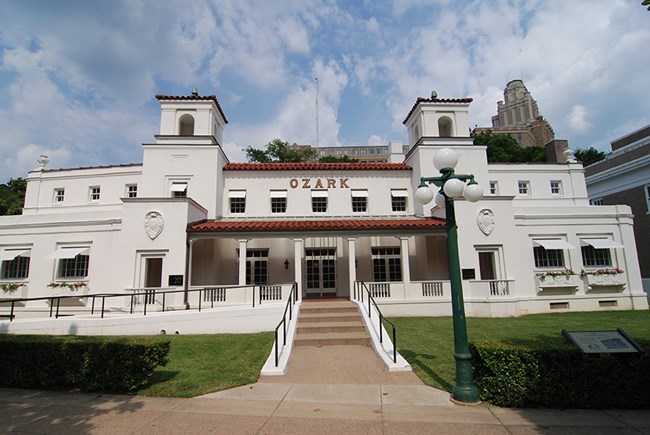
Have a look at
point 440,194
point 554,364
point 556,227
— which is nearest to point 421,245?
point 556,227

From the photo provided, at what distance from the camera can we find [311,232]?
55.8 feet

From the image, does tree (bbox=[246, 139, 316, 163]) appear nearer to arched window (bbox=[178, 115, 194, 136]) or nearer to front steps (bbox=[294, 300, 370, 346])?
arched window (bbox=[178, 115, 194, 136])

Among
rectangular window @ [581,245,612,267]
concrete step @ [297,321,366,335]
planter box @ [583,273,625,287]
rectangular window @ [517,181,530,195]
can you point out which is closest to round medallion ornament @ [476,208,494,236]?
planter box @ [583,273,625,287]

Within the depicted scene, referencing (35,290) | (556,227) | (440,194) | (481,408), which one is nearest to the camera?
(481,408)

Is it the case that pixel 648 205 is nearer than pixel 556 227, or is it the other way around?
pixel 556 227

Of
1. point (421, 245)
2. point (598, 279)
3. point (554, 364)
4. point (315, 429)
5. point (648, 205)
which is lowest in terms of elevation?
point (315, 429)

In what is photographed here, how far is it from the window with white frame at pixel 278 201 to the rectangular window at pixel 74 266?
9981 millimetres

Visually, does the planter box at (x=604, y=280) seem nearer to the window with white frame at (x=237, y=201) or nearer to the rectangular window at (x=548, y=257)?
the rectangular window at (x=548, y=257)

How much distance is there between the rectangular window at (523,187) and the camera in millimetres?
23433

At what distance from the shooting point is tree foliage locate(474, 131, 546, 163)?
147 ft

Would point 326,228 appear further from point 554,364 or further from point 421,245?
point 554,364

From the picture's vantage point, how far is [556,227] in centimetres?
1916

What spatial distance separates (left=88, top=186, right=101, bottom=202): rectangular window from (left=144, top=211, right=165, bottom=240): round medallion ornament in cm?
943

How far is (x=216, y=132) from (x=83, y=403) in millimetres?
17928
